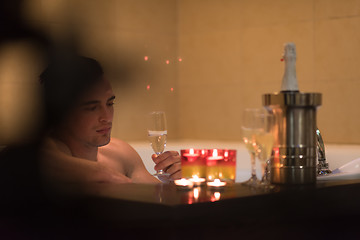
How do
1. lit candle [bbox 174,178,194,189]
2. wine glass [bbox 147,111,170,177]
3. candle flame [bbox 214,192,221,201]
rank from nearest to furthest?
candle flame [bbox 214,192,221,201]
lit candle [bbox 174,178,194,189]
wine glass [bbox 147,111,170,177]

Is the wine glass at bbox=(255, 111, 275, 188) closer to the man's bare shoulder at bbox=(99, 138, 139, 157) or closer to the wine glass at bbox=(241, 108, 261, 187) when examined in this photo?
the wine glass at bbox=(241, 108, 261, 187)

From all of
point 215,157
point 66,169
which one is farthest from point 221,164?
point 66,169

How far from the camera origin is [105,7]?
0.33m

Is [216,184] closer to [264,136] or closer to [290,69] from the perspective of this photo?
[264,136]

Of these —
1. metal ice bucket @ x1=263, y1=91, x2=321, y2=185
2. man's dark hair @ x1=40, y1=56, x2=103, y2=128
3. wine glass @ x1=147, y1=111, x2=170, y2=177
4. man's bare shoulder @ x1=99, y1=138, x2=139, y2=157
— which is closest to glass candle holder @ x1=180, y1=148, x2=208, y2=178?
metal ice bucket @ x1=263, y1=91, x2=321, y2=185

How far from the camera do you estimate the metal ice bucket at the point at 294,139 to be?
1.05 m

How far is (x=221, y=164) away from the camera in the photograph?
3.20 ft

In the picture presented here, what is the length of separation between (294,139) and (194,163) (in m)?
0.21

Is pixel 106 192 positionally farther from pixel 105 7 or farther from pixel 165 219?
pixel 105 7

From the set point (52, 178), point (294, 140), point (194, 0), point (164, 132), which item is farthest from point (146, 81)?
point (194, 0)

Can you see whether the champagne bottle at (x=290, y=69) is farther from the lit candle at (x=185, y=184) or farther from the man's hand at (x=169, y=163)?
the man's hand at (x=169, y=163)

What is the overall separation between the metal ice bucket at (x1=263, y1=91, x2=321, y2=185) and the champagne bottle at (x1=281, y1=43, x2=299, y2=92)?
1 cm

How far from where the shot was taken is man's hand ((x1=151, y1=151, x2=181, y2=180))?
1.46m

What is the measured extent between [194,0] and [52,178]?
306 cm
